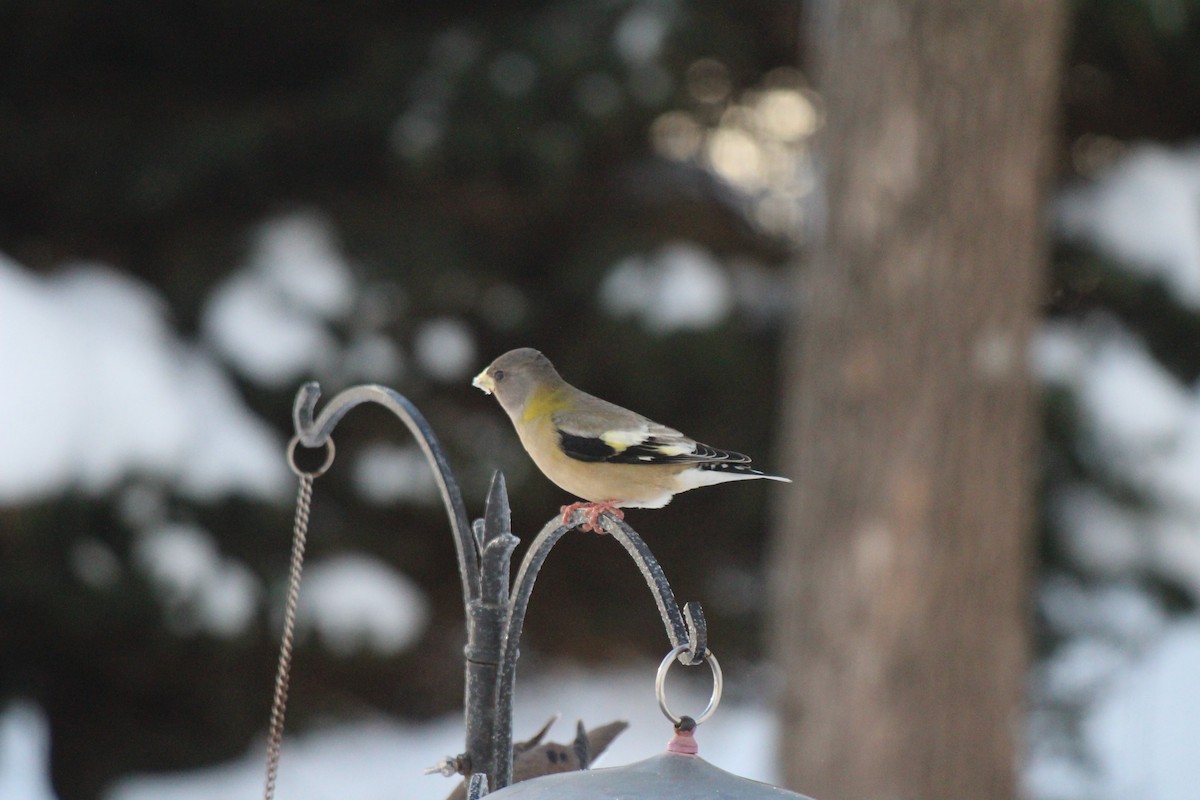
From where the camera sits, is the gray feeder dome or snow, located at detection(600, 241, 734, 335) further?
snow, located at detection(600, 241, 734, 335)

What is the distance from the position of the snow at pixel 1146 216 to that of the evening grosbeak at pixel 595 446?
3.77 meters

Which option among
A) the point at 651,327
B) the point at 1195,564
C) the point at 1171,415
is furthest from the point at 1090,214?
the point at 651,327

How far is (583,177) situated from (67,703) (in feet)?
9.20

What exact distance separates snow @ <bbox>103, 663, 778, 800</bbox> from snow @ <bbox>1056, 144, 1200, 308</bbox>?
2.25 metres

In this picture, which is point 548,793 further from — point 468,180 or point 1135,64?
point 1135,64

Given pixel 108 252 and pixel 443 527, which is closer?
pixel 108 252

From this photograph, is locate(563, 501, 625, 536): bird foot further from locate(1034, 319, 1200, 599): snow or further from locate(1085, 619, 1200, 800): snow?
locate(1085, 619, 1200, 800): snow

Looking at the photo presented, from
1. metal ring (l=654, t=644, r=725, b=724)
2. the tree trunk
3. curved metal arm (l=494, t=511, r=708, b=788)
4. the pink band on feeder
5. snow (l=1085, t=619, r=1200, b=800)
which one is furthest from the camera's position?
snow (l=1085, t=619, r=1200, b=800)

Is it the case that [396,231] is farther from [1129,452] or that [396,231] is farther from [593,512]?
[593,512]

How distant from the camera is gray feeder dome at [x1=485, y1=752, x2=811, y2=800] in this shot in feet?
3.53

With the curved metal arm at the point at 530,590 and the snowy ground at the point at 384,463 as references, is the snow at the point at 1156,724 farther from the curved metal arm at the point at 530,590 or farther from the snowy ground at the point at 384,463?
the curved metal arm at the point at 530,590

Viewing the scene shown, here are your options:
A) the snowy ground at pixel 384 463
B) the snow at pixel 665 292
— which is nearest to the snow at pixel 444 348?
the snowy ground at pixel 384 463

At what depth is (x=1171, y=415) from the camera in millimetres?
4625

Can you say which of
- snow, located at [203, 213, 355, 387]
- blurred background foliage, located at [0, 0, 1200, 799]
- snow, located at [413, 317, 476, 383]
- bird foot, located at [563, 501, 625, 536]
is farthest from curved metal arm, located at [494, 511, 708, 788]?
snow, located at [413, 317, 476, 383]
